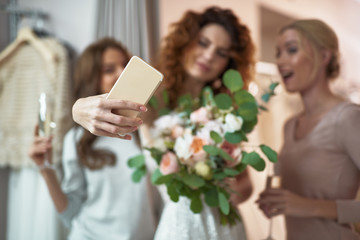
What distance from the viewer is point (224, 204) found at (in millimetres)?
411

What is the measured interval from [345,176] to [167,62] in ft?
1.48

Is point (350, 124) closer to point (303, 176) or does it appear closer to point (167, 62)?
point (303, 176)

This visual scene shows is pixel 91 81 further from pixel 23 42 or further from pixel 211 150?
pixel 211 150

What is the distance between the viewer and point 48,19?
0.62 m

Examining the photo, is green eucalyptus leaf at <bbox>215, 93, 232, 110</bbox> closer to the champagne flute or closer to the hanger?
the champagne flute

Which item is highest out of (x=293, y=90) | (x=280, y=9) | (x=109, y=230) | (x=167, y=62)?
(x=280, y=9)

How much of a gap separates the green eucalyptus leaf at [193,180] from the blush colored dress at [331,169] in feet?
0.58

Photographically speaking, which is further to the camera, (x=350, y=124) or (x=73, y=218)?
(x=73, y=218)

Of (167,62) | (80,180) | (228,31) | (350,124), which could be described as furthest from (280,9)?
(80,180)

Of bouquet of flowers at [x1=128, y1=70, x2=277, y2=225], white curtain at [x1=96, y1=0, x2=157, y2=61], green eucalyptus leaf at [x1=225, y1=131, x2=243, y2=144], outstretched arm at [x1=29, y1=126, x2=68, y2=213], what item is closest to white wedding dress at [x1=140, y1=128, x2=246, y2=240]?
bouquet of flowers at [x1=128, y1=70, x2=277, y2=225]

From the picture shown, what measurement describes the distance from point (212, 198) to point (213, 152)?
0.08 metres

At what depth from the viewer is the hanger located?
56 cm

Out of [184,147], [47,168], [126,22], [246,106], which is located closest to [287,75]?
[246,106]

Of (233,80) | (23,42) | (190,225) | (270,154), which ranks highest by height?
(23,42)
